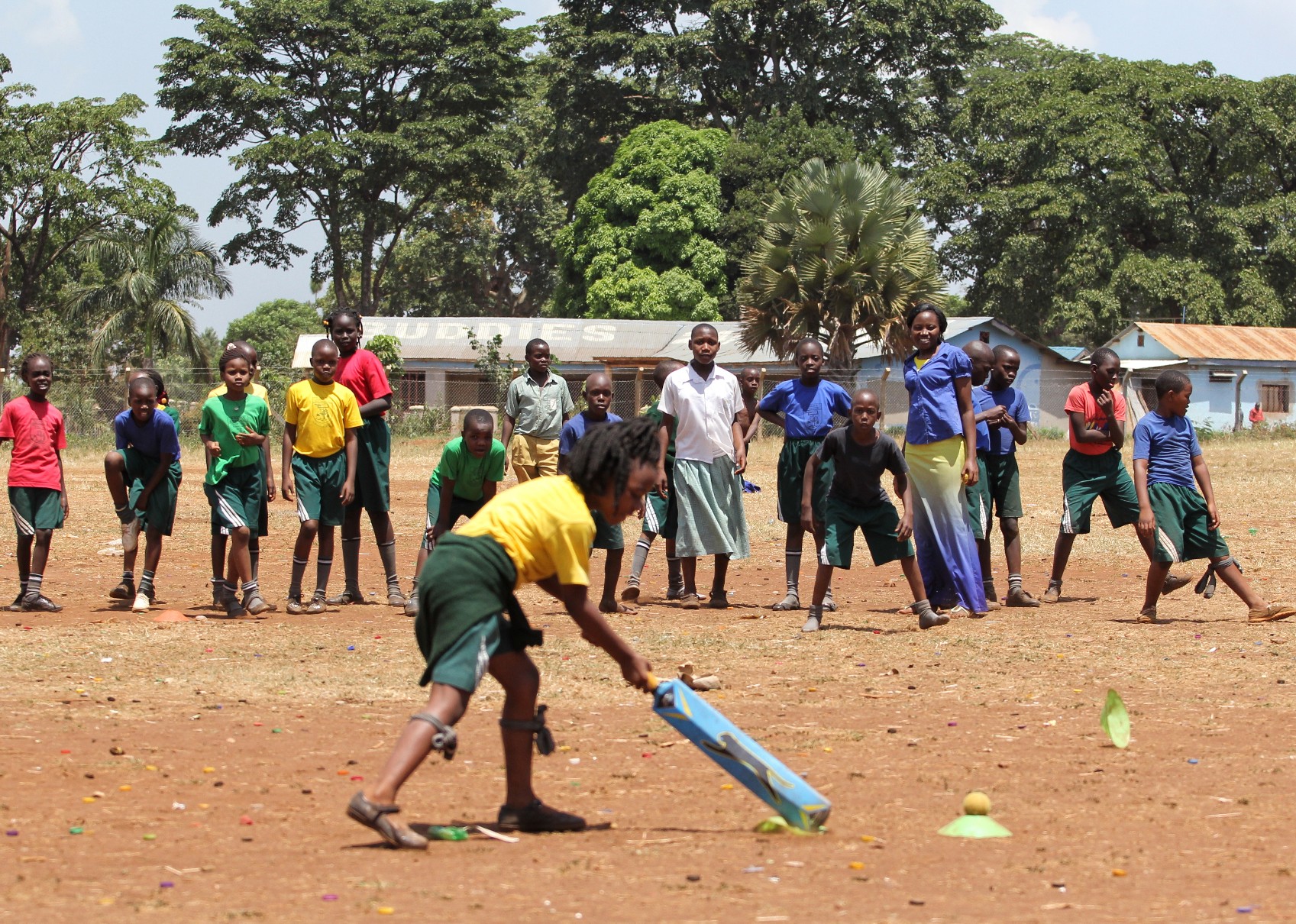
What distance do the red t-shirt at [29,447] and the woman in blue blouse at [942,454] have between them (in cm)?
594

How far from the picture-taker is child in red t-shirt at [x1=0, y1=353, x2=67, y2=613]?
10.0m

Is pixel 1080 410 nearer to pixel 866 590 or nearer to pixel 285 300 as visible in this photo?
pixel 866 590

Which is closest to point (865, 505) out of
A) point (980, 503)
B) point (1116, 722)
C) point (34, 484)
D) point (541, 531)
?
point (980, 503)

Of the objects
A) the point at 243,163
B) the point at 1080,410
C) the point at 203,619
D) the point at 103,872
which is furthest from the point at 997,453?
the point at 243,163

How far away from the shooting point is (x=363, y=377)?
33.6ft

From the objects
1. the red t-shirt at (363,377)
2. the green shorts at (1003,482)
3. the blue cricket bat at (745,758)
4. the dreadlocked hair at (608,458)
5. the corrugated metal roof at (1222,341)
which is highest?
the corrugated metal roof at (1222,341)

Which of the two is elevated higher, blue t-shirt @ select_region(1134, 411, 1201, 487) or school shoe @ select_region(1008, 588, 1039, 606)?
blue t-shirt @ select_region(1134, 411, 1201, 487)

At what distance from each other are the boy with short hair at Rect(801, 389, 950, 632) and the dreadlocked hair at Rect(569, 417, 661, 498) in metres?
4.30

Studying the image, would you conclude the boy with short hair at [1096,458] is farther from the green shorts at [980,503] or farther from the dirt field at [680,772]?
the dirt field at [680,772]

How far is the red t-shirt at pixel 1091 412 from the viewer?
34.3 feet

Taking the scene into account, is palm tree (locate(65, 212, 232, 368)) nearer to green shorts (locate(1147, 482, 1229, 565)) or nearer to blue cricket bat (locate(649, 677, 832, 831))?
green shorts (locate(1147, 482, 1229, 565))

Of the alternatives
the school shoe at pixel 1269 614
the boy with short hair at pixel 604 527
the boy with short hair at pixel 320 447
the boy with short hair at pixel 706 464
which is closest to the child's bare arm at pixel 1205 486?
the school shoe at pixel 1269 614

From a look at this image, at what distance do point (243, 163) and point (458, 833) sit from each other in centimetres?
4299

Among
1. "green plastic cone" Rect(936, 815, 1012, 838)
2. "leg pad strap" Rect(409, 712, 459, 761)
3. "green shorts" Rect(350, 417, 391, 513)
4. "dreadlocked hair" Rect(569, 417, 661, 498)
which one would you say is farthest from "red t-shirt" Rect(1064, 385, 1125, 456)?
"leg pad strap" Rect(409, 712, 459, 761)
